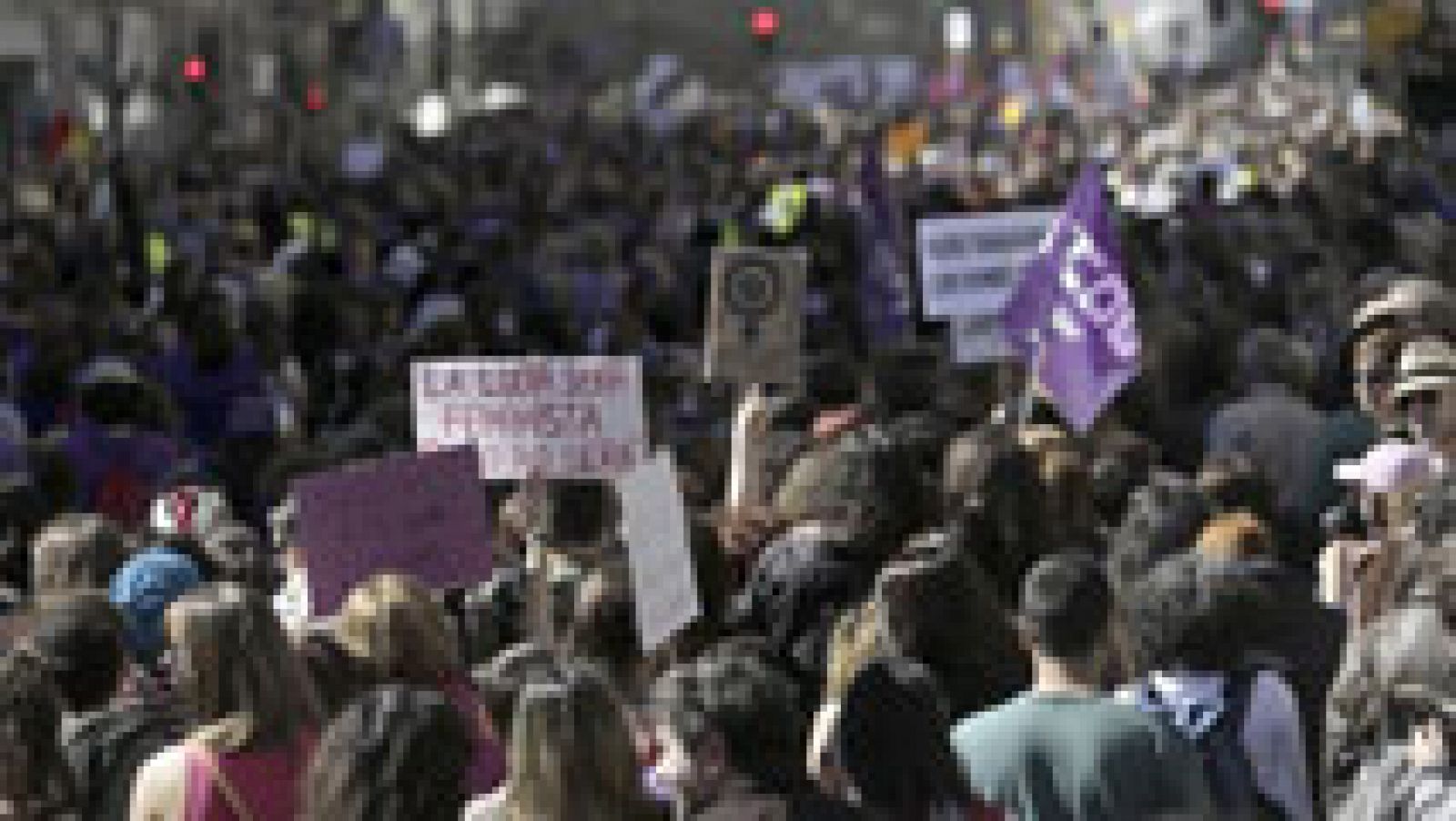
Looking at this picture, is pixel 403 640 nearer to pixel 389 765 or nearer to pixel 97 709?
pixel 97 709

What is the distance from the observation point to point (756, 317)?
12.1 m

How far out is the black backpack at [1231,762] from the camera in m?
6.60

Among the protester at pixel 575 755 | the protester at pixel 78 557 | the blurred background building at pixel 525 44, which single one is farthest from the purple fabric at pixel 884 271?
the blurred background building at pixel 525 44

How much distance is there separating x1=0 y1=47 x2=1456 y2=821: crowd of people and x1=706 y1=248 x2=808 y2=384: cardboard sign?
127 mm

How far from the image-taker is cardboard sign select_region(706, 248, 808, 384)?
39.5 feet

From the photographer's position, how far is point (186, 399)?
14.7 m

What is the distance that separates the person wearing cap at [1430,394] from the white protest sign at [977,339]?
3268 millimetres

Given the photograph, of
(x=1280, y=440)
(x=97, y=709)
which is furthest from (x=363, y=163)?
(x=97, y=709)

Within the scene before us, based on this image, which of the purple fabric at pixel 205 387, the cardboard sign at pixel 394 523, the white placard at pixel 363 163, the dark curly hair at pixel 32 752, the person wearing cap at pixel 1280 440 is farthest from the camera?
the white placard at pixel 363 163

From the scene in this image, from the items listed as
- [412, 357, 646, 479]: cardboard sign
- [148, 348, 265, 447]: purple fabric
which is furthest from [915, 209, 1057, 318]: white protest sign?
[412, 357, 646, 479]: cardboard sign

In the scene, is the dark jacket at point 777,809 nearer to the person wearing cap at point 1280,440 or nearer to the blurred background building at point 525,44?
the person wearing cap at point 1280,440

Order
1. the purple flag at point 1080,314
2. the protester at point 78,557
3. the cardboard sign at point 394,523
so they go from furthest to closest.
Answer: the purple flag at point 1080,314
the protester at point 78,557
the cardboard sign at point 394,523

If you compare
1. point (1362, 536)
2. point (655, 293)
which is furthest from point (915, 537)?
point (655, 293)

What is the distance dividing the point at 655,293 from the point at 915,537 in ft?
41.1
